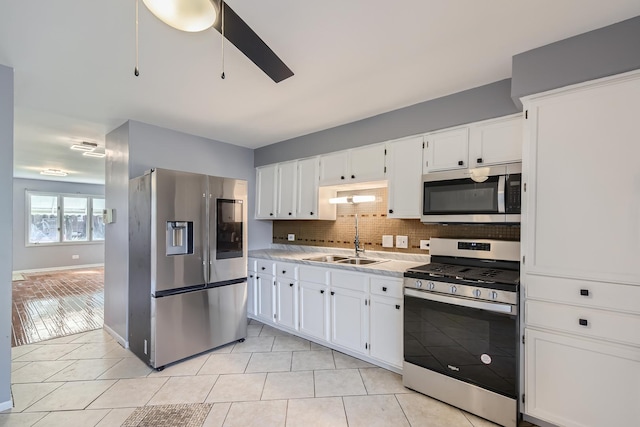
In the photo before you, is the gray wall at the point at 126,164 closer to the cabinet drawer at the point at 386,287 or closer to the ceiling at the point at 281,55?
the ceiling at the point at 281,55

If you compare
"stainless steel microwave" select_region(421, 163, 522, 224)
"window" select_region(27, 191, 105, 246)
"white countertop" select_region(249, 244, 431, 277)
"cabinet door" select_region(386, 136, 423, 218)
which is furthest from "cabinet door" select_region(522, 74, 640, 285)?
"window" select_region(27, 191, 105, 246)

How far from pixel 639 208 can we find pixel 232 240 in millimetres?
3157

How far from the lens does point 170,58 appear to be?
2002 millimetres

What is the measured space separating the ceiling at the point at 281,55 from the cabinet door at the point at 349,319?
1834mm

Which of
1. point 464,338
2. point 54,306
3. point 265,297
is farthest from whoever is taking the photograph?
point 54,306

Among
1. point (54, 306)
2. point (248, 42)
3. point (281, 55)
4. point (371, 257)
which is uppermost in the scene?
point (281, 55)

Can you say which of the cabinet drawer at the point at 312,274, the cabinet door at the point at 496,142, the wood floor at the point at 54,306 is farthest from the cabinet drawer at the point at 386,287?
the wood floor at the point at 54,306

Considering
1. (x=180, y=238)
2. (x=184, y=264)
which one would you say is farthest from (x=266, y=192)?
(x=184, y=264)

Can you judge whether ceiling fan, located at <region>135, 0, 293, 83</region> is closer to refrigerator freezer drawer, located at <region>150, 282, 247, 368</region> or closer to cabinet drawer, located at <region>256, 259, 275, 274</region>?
refrigerator freezer drawer, located at <region>150, 282, 247, 368</region>

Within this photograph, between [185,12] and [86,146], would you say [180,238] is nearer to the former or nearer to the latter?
[185,12]

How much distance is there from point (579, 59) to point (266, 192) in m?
3.43

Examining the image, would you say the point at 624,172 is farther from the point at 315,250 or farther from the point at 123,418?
the point at 123,418

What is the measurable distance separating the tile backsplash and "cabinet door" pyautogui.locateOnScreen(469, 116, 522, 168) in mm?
580

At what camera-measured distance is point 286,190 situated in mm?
3936
